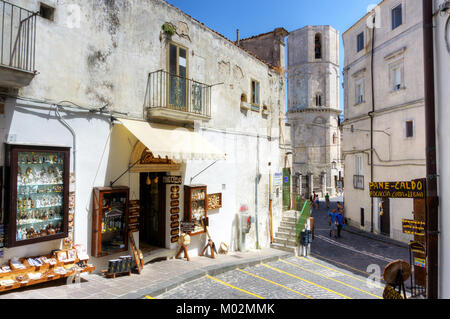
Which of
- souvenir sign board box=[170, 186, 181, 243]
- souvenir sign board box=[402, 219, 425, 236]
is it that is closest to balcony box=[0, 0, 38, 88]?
souvenir sign board box=[170, 186, 181, 243]

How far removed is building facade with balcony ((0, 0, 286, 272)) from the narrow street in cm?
239

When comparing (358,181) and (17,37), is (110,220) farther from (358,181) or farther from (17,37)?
(358,181)

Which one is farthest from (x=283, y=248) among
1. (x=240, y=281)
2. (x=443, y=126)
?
(x=443, y=126)

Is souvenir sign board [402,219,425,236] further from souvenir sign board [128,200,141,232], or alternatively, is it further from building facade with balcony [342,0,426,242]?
building facade with balcony [342,0,426,242]

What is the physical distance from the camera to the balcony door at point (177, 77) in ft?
33.8

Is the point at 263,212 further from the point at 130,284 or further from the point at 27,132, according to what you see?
the point at 27,132

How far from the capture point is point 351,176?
2383 centimetres

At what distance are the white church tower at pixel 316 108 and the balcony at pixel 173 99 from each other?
3384cm

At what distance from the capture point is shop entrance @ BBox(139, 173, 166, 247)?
10.8 m

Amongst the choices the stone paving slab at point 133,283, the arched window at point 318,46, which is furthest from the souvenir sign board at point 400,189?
the arched window at point 318,46

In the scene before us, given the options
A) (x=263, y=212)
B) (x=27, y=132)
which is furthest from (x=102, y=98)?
(x=263, y=212)

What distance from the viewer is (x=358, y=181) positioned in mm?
22828

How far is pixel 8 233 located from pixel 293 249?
11991 mm

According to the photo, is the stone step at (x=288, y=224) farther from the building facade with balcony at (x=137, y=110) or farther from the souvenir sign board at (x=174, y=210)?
the souvenir sign board at (x=174, y=210)
